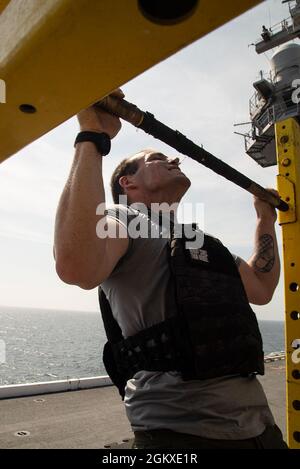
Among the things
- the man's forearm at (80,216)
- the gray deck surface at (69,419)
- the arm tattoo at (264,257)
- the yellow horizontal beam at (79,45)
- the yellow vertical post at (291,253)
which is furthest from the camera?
the gray deck surface at (69,419)

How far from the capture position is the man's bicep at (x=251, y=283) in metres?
2.43

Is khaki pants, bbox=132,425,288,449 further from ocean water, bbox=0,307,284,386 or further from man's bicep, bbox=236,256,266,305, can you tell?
ocean water, bbox=0,307,284,386

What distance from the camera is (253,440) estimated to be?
56.2 inches

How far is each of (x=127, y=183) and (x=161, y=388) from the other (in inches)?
56.0

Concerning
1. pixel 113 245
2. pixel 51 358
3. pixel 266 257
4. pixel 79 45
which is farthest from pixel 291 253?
pixel 51 358

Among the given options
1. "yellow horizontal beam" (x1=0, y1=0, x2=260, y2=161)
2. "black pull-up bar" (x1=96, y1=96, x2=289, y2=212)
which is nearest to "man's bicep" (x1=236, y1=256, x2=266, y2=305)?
"black pull-up bar" (x1=96, y1=96, x2=289, y2=212)

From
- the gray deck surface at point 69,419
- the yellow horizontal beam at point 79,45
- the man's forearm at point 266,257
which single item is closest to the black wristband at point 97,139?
the yellow horizontal beam at point 79,45

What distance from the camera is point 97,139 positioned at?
4.63 feet

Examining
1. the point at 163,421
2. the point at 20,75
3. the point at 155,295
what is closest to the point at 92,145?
the point at 20,75

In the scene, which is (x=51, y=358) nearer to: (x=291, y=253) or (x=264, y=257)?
(x=264, y=257)

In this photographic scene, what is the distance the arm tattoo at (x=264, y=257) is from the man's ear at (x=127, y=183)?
1135 millimetres

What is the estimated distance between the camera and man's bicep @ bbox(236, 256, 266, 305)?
2.43 m

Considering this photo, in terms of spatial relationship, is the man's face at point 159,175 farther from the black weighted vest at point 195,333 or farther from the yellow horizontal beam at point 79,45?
the yellow horizontal beam at point 79,45
